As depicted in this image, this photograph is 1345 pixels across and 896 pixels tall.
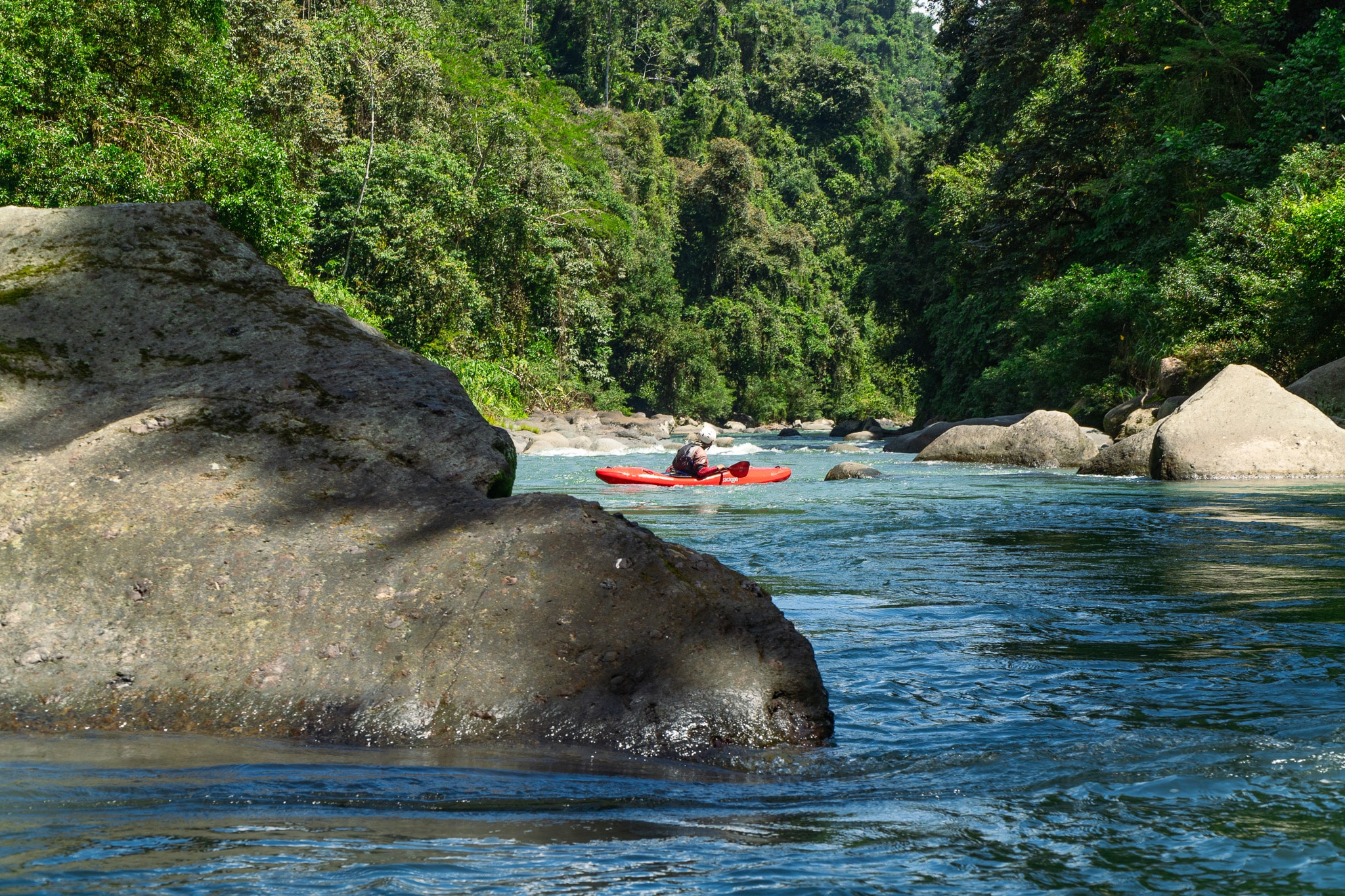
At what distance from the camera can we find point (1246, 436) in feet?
40.7

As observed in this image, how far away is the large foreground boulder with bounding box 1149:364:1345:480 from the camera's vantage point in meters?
12.1

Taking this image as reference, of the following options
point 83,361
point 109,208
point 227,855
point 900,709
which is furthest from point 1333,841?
point 109,208

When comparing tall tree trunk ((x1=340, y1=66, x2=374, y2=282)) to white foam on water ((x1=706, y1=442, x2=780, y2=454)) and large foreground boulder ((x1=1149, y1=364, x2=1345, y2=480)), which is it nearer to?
white foam on water ((x1=706, y1=442, x2=780, y2=454))

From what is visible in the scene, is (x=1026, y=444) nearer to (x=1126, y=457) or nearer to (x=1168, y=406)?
(x=1168, y=406)

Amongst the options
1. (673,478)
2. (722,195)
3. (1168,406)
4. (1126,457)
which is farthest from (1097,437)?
(722,195)

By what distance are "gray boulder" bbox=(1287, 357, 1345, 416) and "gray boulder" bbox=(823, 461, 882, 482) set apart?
545 centimetres

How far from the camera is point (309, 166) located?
28500 millimetres

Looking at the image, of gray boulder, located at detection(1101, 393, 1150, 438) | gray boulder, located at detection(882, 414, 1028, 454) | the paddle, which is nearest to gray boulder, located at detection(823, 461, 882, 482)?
the paddle

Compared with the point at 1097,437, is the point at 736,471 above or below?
below

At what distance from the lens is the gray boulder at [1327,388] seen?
13.5m

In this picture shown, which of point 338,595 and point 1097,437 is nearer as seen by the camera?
point 338,595

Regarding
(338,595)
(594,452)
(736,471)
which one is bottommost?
(594,452)

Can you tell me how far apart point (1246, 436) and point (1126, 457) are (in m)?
1.69

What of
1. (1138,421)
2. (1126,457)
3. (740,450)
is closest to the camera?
(1126,457)
